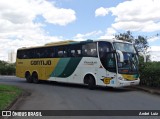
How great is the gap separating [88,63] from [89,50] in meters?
0.88

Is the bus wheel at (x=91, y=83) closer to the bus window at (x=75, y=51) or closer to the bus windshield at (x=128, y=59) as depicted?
the bus window at (x=75, y=51)

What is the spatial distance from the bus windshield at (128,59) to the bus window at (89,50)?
65.7 inches

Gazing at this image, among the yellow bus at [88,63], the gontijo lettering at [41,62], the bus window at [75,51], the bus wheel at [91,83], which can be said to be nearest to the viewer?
the yellow bus at [88,63]

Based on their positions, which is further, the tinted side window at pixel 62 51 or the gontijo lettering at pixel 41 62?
the gontijo lettering at pixel 41 62

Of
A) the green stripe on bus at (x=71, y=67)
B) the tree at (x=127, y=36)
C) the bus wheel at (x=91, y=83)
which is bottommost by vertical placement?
the bus wheel at (x=91, y=83)

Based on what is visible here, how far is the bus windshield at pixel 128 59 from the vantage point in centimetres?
2156

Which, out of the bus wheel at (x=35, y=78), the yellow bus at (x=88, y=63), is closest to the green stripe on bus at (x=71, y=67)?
the yellow bus at (x=88, y=63)

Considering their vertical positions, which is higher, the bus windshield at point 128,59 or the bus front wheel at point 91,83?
the bus windshield at point 128,59

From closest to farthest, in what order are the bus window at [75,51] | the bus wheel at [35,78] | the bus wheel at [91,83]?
the bus wheel at [91,83]
the bus window at [75,51]
the bus wheel at [35,78]

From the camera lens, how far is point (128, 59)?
22.0 m

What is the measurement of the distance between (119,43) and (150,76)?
9.86 feet

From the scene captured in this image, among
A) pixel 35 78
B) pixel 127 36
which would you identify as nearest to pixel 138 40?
pixel 127 36

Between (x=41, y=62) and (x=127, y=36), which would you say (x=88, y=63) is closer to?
(x=41, y=62)

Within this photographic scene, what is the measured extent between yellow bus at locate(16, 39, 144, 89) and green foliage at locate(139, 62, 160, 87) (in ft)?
2.90
